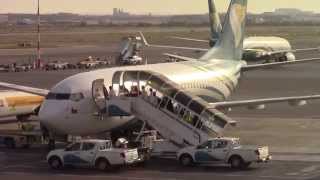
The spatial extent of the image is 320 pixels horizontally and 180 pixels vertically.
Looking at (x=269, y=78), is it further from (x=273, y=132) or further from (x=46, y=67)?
(x=273, y=132)

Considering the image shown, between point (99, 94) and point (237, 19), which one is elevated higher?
point (237, 19)

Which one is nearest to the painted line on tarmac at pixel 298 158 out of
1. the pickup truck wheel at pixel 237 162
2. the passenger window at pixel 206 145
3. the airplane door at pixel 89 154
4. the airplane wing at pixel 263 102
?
the pickup truck wheel at pixel 237 162

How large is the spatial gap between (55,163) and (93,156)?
2.05 meters

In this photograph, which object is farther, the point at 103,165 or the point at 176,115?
the point at 176,115

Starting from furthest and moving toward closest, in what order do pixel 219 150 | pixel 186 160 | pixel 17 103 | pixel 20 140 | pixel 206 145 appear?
pixel 17 103, pixel 20 140, pixel 186 160, pixel 206 145, pixel 219 150

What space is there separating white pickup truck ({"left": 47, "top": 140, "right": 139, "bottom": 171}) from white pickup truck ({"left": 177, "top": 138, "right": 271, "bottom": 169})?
2.58 m

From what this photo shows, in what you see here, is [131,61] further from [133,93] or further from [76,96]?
[76,96]

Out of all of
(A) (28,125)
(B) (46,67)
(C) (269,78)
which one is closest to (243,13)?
(A) (28,125)

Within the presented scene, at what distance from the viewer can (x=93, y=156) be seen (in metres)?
32.4

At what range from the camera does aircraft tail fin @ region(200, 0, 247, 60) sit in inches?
2111

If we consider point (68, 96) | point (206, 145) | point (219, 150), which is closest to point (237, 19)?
point (68, 96)

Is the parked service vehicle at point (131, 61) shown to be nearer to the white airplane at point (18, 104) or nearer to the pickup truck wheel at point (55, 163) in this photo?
the white airplane at point (18, 104)

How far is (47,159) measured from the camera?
33.8m

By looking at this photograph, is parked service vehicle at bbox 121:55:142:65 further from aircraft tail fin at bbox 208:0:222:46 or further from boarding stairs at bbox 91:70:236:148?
boarding stairs at bbox 91:70:236:148
